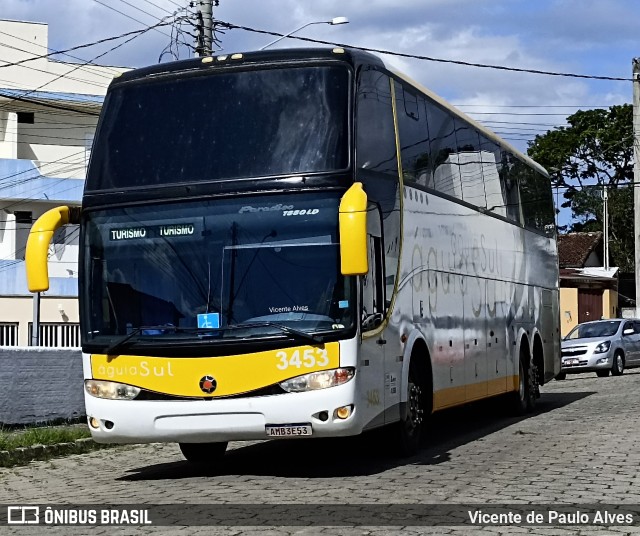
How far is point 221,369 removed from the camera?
11102mm

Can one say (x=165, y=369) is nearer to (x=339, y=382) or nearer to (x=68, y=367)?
(x=339, y=382)

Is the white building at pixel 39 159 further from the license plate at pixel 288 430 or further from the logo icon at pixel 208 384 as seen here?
the license plate at pixel 288 430

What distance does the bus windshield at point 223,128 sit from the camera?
37.7 ft

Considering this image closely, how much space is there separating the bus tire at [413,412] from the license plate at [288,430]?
2.05 m

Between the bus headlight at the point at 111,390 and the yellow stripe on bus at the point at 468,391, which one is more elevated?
the bus headlight at the point at 111,390

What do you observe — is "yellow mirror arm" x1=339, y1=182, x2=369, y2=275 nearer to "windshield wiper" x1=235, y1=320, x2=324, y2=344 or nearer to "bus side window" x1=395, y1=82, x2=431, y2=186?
"windshield wiper" x1=235, y1=320, x2=324, y2=344

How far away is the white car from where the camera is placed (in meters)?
32.3

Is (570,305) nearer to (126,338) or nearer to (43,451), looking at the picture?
(43,451)

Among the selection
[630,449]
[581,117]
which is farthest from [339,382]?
[581,117]

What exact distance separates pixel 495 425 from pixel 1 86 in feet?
83.9

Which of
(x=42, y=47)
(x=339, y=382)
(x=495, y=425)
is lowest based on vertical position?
(x=495, y=425)

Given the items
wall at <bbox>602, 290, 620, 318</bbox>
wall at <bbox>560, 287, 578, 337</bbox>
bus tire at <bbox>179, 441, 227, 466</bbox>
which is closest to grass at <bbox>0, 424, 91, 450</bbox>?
bus tire at <bbox>179, 441, 227, 466</bbox>

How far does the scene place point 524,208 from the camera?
20922mm

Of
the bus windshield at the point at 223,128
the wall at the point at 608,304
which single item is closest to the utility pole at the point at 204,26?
the bus windshield at the point at 223,128
